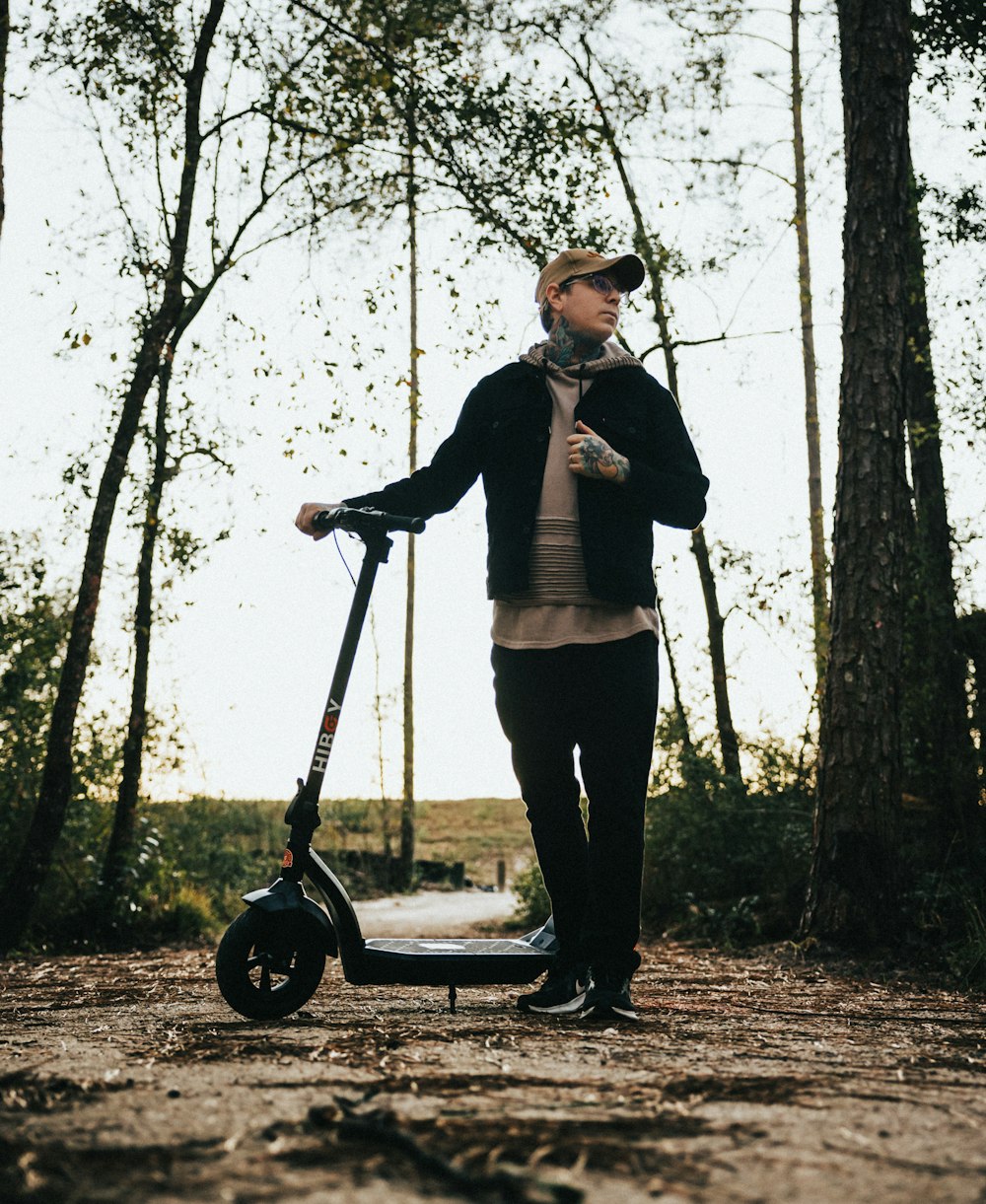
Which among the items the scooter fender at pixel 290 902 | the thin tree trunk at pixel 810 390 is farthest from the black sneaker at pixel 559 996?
the thin tree trunk at pixel 810 390

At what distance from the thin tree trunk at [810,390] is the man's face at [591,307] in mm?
7163

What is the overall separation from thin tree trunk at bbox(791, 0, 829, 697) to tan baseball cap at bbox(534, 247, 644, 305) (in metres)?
7.15

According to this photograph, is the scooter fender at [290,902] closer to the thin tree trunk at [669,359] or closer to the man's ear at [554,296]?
the man's ear at [554,296]

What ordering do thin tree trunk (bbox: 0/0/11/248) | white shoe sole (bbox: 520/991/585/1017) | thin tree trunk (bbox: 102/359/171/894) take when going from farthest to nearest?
thin tree trunk (bbox: 102/359/171/894)
thin tree trunk (bbox: 0/0/11/248)
white shoe sole (bbox: 520/991/585/1017)

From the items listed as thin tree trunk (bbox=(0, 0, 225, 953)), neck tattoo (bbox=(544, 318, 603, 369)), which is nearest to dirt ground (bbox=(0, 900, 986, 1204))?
neck tattoo (bbox=(544, 318, 603, 369))

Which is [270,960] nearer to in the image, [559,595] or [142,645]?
[559,595]

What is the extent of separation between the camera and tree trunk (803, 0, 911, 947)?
20.2 feet

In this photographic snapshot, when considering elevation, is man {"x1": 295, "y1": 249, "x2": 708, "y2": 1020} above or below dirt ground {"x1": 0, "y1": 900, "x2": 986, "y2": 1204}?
above

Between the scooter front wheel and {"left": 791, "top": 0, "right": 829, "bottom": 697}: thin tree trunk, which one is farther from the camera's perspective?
{"left": 791, "top": 0, "right": 829, "bottom": 697}: thin tree trunk

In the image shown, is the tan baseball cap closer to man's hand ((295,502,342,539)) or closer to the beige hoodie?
the beige hoodie

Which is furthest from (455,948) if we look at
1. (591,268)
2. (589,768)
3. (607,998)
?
(591,268)

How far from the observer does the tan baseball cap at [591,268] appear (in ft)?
12.2

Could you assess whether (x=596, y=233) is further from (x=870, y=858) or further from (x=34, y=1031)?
(x=34, y=1031)

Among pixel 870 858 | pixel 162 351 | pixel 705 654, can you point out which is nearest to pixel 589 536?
pixel 870 858
